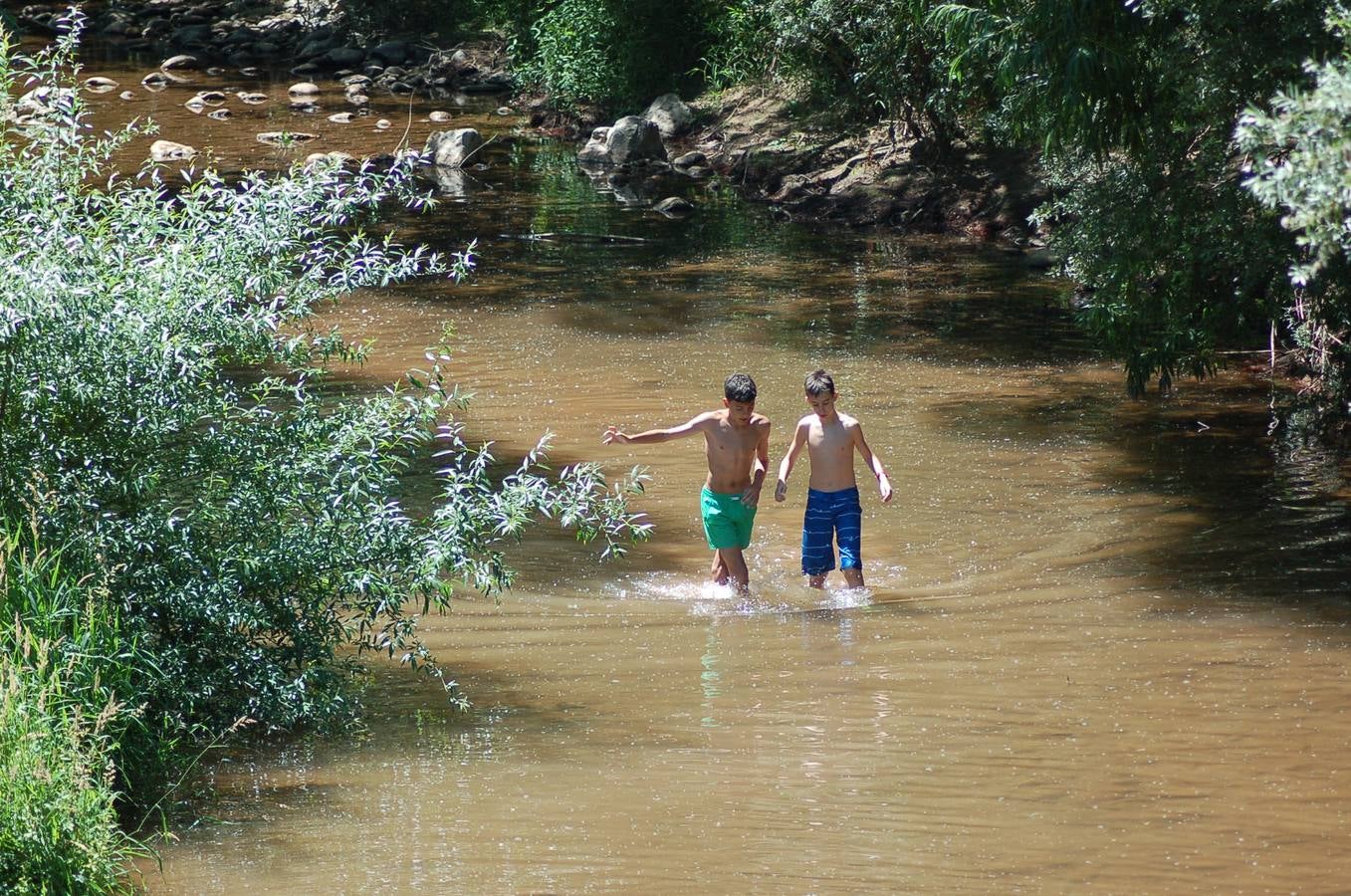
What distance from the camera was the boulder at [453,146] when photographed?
28.5 meters

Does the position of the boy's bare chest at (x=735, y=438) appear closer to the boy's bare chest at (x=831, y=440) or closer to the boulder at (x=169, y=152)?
the boy's bare chest at (x=831, y=440)

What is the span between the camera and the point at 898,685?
7578mm

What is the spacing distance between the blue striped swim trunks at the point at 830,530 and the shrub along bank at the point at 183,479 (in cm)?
227

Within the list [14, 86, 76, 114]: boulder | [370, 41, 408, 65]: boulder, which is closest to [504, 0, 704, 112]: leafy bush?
[370, 41, 408, 65]: boulder

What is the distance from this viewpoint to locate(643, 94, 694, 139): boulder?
2991 centimetres

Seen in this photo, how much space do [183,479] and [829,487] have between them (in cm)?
396

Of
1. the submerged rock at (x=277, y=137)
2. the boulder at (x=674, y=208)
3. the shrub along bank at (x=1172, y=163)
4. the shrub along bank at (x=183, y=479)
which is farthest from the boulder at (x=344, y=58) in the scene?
the shrub along bank at (x=183, y=479)

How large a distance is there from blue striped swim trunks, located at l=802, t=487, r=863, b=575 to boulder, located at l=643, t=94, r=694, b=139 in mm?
21325

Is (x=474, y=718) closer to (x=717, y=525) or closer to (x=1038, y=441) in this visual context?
(x=717, y=525)

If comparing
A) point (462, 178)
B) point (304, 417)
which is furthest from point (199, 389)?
point (462, 178)

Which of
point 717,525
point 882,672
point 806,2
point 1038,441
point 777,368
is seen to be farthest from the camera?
point 806,2

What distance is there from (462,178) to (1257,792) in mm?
22938

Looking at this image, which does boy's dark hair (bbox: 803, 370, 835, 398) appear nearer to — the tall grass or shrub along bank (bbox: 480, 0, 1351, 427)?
shrub along bank (bbox: 480, 0, 1351, 427)

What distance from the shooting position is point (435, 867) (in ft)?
18.8
